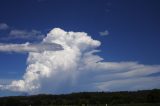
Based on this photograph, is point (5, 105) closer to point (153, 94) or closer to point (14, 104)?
point (14, 104)

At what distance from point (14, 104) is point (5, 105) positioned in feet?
19.8

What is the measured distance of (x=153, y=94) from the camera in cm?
11538

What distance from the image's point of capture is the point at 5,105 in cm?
12319

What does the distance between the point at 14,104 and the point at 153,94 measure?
48.1 metres

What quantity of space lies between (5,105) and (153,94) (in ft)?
160

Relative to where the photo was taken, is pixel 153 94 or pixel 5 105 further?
pixel 5 105

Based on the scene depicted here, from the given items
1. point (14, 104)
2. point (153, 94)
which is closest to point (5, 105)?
point (14, 104)

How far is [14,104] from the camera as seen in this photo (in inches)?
5074
